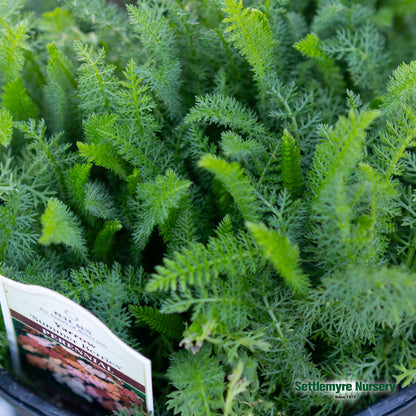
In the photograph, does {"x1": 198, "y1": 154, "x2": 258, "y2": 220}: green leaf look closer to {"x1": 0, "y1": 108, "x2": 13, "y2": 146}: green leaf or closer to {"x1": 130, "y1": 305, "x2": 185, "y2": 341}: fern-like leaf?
{"x1": 130, "y1": 305, "x2": 185, "y2": 341}: fern-like leaf

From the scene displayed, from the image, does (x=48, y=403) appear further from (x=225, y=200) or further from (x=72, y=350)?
(x=225, y=200)

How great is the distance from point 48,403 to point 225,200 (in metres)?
0.30

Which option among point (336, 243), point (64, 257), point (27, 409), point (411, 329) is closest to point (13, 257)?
point (64, 257)

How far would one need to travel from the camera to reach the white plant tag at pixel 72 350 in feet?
1.41

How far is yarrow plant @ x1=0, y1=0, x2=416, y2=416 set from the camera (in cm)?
42

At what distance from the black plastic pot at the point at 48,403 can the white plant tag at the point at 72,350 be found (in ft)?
0.14

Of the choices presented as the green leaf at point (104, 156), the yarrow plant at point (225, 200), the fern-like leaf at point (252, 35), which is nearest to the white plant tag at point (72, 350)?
the yarrow plant at point (225, 200)

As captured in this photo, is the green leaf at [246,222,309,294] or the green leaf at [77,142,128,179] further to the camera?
the green leaf at [77,142,128,179]

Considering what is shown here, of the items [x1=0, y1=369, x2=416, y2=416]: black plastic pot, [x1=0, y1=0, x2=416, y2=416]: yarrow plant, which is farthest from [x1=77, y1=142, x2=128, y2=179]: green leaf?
[x1=0, y1=369, x2=416, y2=416]: black plastic pot

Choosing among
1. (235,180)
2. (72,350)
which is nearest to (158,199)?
(235,180)

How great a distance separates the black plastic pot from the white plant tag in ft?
0.14

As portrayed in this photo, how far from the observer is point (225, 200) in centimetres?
54

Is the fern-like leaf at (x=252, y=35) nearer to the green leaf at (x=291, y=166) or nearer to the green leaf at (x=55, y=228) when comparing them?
the green leaf at (x=291, y=166)

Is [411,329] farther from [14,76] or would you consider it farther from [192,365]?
[14,76]
